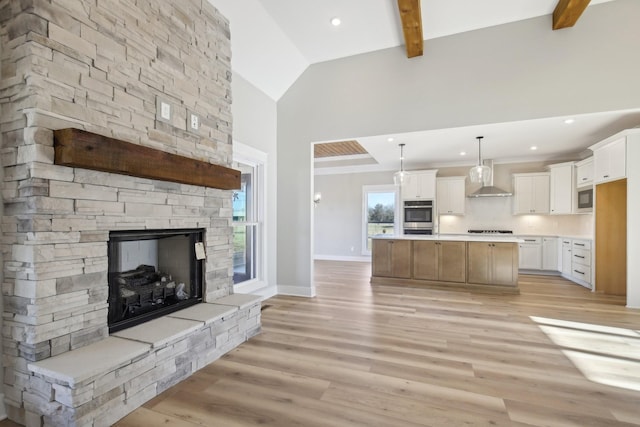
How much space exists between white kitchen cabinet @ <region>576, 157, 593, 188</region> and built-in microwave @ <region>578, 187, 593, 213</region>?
117 millimetres

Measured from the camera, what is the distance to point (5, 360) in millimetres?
1749

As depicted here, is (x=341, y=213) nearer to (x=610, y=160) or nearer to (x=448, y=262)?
(x=448, y=262)

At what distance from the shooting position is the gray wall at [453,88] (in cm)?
350

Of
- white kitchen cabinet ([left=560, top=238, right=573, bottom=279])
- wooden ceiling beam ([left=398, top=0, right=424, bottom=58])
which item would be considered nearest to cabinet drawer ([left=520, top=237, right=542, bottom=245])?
white kitchen cabinet ([left=560, top=238, right=573, bottom=279])

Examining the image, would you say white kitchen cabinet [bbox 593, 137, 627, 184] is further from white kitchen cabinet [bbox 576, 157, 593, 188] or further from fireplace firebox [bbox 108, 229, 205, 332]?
fireplace firebox [bbox 108, 229, 205, 332]

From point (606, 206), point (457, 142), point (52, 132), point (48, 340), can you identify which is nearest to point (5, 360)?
point (48, 340)

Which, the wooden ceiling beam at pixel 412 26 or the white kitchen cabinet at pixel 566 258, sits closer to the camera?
the wooden ceiling beam at pixel 412 26

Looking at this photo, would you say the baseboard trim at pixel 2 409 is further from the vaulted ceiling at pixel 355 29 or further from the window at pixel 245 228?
the vaulted ceiling at pixel 355 29

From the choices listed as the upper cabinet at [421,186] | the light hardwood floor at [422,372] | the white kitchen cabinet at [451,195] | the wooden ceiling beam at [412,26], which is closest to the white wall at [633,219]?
the light hardwood floor at [422,372]

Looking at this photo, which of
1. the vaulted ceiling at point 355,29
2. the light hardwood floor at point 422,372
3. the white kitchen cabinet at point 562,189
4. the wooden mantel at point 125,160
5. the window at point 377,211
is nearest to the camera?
the wooden mantel at point 125,160

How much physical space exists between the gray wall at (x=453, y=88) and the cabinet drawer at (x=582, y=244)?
8.89ft

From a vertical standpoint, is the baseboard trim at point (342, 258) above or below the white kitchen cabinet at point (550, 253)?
below

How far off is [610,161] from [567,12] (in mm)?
2412

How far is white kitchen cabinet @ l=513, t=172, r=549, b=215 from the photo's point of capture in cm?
671
